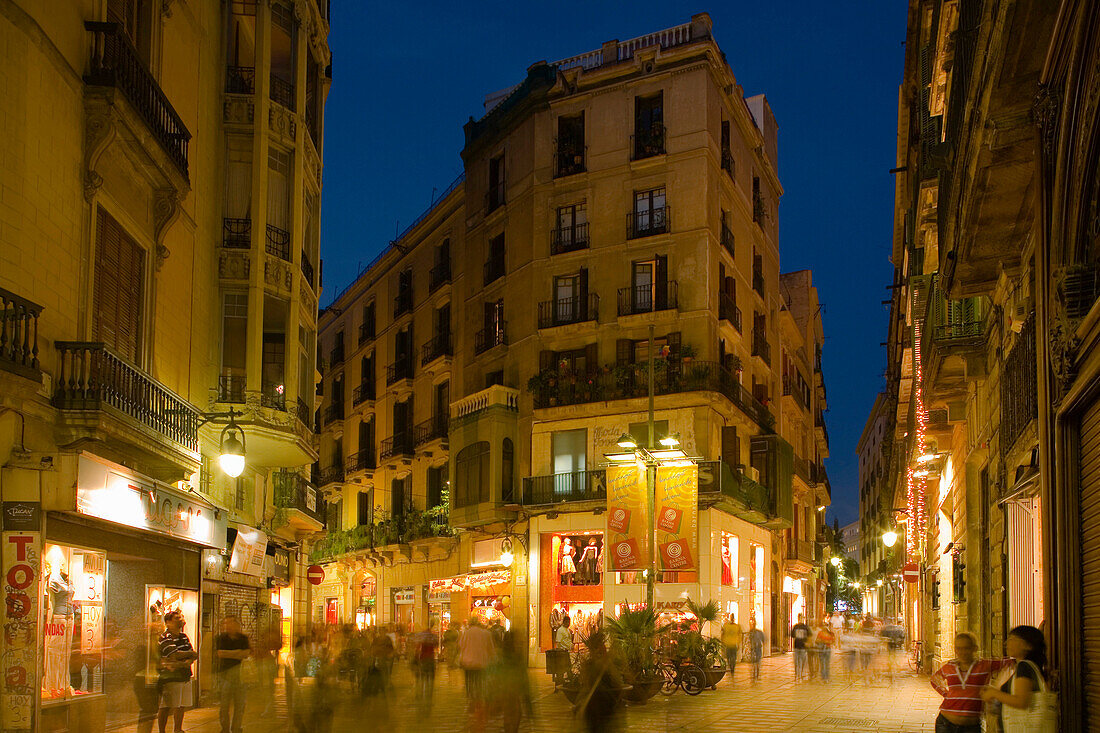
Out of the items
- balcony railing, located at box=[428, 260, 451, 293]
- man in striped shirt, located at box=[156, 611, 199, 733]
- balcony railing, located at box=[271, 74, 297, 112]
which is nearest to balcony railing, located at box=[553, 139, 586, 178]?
balcony railing, located at box=[428, 260, 451, 293]

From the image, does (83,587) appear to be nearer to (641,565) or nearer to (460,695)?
(460,695)

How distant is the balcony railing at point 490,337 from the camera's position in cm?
4091

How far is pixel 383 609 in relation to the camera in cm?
4959

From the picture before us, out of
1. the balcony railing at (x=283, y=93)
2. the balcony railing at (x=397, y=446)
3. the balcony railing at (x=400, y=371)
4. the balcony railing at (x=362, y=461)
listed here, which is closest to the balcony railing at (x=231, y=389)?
the balcony railing at (x=283, y=93)

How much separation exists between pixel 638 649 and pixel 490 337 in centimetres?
2171

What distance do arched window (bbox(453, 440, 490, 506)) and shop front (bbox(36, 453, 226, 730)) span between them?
62.8 ft

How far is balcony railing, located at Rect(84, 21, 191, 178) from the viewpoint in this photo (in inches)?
604

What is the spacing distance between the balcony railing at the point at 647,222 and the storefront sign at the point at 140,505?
21.3 metres

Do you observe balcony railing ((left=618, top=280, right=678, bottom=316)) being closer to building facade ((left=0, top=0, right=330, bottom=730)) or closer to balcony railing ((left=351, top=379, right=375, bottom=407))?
building facade ((left=0, top=0, right=330, bottom=730))

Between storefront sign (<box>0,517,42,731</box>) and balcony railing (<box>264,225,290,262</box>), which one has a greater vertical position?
balcony railing (<box>264,225,290,262</box>)

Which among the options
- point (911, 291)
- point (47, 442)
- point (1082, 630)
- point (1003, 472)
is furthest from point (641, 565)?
point (1082, 630)

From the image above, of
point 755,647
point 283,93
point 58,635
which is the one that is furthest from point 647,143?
point 58,635

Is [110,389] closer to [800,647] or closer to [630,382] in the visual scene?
[800,647]

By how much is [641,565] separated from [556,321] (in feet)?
37.1
